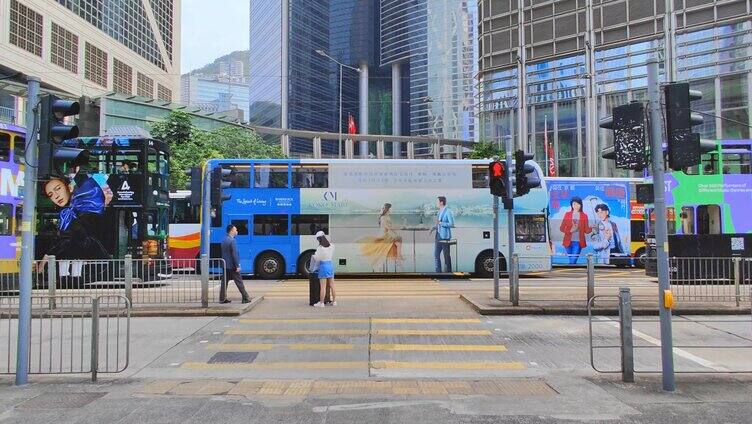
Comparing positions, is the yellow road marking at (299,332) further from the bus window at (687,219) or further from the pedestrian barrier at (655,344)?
the bus window at (687,219)

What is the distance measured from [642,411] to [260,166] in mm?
16160

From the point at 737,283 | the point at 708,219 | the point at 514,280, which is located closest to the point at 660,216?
the point at 514,280

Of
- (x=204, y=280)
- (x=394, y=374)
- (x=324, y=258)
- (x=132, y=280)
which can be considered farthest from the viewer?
(x=324, y=258)

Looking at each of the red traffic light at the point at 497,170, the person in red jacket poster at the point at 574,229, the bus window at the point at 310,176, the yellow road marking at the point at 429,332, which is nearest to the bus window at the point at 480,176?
the bus window at the point at 310,176

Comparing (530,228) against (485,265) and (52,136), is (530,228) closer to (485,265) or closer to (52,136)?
(485,265)

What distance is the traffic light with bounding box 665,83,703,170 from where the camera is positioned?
6309 mm

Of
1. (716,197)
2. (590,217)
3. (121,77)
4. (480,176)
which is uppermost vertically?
(121,77)

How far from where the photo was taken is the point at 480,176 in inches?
792

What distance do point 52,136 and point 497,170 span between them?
8868 mm

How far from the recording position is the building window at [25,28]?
150 ft

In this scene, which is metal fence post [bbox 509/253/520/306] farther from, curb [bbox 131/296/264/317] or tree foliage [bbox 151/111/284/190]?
tree foliage [bbox 151/111/284/190]

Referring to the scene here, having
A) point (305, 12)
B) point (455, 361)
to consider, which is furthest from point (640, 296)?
point (305, 12)

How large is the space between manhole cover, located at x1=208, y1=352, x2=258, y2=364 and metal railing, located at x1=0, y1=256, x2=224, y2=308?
3.97 metres

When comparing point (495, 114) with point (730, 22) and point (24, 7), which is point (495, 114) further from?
point (24, 7)
